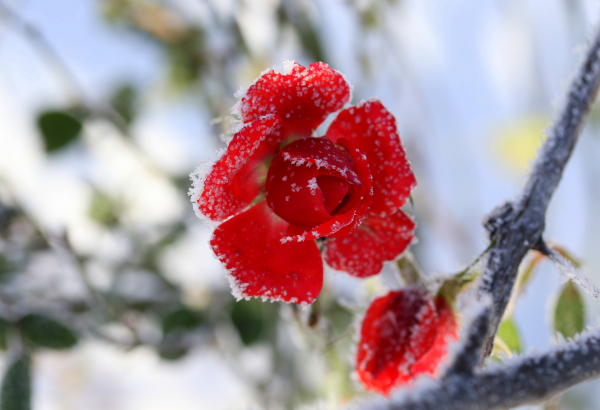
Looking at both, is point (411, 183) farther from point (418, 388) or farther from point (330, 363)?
point (330, 363)

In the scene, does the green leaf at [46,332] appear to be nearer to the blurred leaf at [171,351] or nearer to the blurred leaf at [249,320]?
the blurred leaf at [171,351]

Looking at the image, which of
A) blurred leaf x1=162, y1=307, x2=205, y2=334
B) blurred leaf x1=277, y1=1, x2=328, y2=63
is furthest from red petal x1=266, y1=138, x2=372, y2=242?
blurred leaf x1=277, y1=1, x2=328, y2=63

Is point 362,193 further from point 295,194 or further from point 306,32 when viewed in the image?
point 306,32

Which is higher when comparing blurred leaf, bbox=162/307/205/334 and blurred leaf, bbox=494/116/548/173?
blurred leaf, bbox=494/116/548/173

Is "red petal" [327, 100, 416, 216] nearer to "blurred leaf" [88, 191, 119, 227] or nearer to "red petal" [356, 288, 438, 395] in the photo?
"red petal" [356, 288, 438, 395]

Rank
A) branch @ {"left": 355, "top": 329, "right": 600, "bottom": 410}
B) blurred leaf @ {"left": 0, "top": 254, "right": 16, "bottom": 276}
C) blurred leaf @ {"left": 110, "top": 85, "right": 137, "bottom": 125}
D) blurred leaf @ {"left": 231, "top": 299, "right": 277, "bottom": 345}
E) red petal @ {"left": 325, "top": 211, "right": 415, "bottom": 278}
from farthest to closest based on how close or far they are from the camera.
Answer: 1. blurred leaf @ {"left": 110, "top": 85, "right": 137, "bottom": 125}
2. blurred leaf @ {"left": 0, "top": 254, "right": 16, "bottom": 276}
3. blurred leaf @ {"left": 231, "top": 299, "right": 277, "bottom": 345}
4. red petal @ {"left": 325, "top": 211, "right": 415, "bottom": 278}
5. branch @ {"left": 355, "top": 329, "right": 600, "bottom": 410}

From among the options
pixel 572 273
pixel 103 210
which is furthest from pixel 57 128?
pixel 572 273
